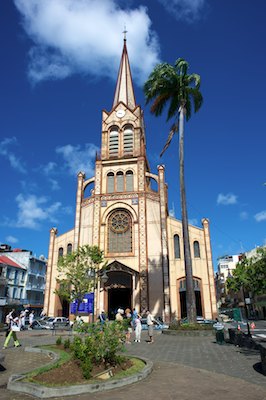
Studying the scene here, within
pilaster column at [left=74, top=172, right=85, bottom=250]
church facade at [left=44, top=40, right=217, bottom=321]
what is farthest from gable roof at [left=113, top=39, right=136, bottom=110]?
pilaster column at [left=74, top=172, right=85, bottom=250]

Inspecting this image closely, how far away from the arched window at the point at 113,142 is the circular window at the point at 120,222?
328 inches

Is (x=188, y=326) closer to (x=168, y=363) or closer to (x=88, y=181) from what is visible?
(x=168, y=363)

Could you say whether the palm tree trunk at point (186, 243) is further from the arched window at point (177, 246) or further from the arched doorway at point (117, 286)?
the arched window at point (177, 246)

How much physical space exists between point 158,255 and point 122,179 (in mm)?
10210

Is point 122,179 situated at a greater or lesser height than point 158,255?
greater

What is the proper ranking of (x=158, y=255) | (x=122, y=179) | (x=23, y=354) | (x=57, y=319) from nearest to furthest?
(x=23, y=354)
(x=57, y=319)
(x=158, y=255)
(x=122, y=179)

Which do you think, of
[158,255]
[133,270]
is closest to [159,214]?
[158,255]

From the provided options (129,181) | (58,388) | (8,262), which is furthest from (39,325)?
(58,388)

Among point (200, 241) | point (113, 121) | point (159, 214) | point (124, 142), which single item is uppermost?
point (113, 121)

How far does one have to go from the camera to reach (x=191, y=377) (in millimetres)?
7336

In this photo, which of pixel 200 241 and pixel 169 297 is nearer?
pixel 169 297

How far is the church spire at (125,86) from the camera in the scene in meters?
43.8

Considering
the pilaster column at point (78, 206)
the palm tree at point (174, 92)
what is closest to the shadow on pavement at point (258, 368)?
the palm tree at point (174, 92)

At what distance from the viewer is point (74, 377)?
675cm
